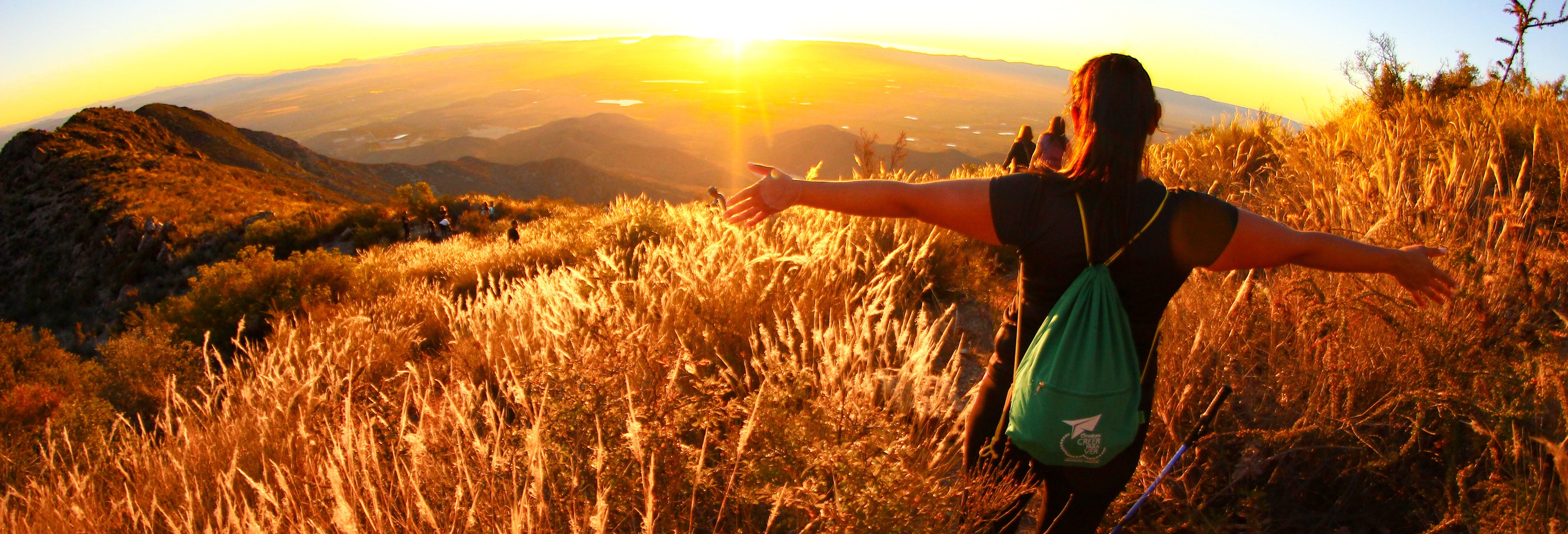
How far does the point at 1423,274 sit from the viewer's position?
1.62m

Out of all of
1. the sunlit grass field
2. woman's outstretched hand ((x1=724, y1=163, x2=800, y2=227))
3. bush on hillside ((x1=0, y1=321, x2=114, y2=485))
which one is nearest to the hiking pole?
the sunlit grass field

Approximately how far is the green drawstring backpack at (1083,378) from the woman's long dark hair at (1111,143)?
0.03 metres

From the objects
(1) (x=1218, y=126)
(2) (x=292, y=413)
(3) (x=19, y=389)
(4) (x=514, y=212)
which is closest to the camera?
(2) (x=292, y=413)

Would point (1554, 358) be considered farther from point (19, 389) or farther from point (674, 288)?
point (19, 389)

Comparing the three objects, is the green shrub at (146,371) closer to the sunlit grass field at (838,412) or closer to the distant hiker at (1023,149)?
the sunlit grass field at (838,412)

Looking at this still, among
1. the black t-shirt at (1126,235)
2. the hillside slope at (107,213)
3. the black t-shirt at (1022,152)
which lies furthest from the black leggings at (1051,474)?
the hillside slope at (107,213)

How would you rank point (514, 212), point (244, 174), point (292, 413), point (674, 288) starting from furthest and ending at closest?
1. point (244, 174)
2. point (514, 212)
3. point (674, 288)
4. point (292, 413)

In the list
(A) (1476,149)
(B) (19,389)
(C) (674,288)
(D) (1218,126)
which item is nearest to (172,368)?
(B) (19,389)

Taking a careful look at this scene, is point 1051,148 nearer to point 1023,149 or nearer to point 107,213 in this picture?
point 1023,149

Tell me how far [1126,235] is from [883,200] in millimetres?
554

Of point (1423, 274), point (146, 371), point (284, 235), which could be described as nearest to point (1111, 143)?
point (1423, 274)

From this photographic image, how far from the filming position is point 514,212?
2836 cm

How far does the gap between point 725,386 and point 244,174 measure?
6802cm

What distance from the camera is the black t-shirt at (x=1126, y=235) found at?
1506mm
